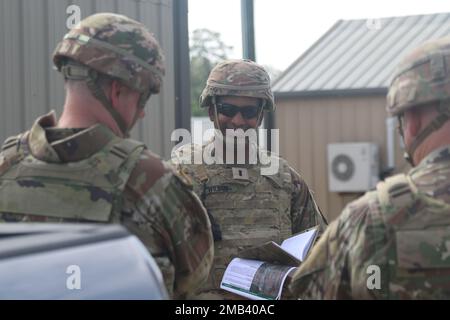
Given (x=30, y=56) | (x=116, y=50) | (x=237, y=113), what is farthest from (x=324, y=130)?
(x=116, y=50)

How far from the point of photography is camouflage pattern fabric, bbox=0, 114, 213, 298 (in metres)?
2.23

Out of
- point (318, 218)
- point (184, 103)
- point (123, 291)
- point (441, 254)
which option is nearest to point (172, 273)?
point (441, 254)

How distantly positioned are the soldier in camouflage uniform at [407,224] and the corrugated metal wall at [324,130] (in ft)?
33.3

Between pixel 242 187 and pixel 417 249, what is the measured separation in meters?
1.92

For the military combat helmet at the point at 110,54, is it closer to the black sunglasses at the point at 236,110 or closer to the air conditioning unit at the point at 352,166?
the black sunglasses at the point at 236,110

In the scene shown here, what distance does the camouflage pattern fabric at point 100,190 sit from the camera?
7.31 ft

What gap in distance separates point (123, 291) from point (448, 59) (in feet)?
4.27

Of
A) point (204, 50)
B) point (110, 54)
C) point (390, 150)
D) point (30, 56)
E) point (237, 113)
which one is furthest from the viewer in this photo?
point (204, 50)

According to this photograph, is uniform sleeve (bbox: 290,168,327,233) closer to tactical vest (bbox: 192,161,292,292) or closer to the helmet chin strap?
tactical vest (bbox: 192,161,292,292)

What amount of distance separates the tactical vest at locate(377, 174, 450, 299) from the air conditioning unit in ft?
33.5

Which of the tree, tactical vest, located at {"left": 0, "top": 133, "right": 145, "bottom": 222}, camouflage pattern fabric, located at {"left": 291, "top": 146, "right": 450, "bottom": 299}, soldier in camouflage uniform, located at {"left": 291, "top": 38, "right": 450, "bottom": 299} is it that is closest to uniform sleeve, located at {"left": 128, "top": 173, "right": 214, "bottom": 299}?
tactical vest, located at {"left": 0, "top": 133, "right": 145, "bottom": 222}

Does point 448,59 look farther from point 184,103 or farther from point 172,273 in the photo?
point 184,103

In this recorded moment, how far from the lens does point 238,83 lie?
3.87 meters

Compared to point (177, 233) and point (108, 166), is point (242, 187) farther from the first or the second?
point (108, 166)
